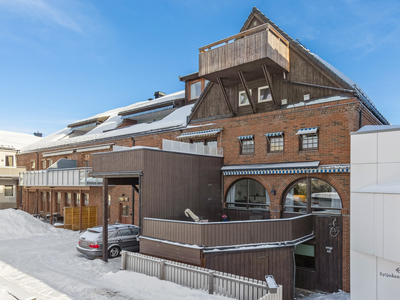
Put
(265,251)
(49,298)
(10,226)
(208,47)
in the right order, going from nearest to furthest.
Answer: (49,298), (265,251), (208,47), (10,226)

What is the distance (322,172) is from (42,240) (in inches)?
709

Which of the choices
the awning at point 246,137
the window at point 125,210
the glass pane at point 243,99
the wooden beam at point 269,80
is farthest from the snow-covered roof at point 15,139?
the wooden beam at point 269,80

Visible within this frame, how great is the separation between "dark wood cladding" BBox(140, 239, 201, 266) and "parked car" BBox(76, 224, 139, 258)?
2585 millimetres

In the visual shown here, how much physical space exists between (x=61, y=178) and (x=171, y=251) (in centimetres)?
Result: 1578

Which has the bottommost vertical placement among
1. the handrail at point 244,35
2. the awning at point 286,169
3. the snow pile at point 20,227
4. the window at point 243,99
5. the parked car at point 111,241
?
the snow pile at point 20,227

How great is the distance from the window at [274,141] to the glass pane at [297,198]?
2.20 m

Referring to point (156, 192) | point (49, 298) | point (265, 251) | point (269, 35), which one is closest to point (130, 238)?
point (156, 192)

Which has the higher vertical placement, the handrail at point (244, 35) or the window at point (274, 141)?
the handrail at point (244, 35)

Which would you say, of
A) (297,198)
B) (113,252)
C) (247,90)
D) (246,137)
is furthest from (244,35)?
(113,252)

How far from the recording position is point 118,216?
874 inches

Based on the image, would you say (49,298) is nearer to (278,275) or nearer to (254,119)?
(278,275)

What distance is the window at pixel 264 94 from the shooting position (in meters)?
16.0

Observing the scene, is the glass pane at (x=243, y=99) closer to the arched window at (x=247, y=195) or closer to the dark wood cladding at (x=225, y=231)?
the arched window at (x=247, y=195)

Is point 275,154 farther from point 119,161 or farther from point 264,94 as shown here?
point 119,161
